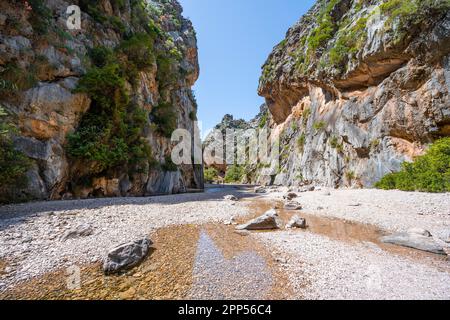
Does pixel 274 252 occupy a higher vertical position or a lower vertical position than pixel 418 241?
lower

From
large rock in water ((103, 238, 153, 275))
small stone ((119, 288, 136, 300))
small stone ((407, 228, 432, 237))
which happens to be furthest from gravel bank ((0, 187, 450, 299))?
small stone ((119, 288, 136, 300))

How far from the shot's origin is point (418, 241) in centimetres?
489

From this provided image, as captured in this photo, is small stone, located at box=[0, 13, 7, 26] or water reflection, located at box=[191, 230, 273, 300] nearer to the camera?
water reflection, located at box=[191, 230, 273, 300]

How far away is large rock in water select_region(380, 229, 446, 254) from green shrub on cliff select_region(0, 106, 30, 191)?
12.7 m

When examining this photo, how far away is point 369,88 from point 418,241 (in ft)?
56.5

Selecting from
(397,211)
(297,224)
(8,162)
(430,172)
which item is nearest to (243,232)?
(297,224)

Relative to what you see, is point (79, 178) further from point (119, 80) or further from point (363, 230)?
point (363, 230)

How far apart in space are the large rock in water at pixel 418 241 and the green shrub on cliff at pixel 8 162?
1272 centimetres

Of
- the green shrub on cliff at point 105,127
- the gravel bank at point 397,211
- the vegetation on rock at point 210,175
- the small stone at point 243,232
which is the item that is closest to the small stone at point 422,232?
the gravel bank at point 397,211

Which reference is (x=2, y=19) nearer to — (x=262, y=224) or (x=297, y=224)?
(x=262, y=224)

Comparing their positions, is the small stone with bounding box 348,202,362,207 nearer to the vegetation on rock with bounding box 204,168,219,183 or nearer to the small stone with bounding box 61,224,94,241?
the small stone with bounding box 61,224,94,241

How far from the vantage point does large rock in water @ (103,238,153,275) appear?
3.77 meters

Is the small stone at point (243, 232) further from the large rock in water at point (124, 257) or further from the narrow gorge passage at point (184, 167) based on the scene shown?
the large rock in water at point (124, 257)
